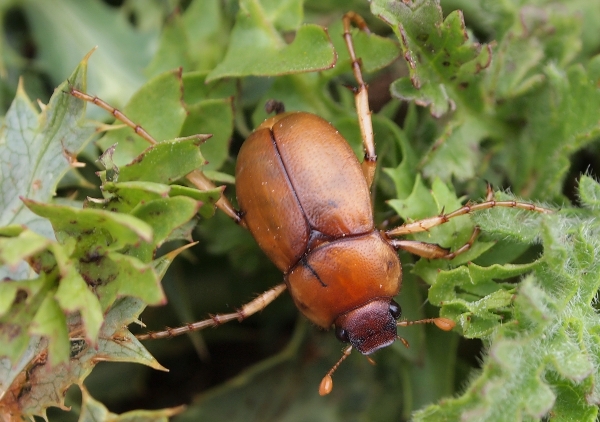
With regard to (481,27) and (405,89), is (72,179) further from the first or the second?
(481,27)

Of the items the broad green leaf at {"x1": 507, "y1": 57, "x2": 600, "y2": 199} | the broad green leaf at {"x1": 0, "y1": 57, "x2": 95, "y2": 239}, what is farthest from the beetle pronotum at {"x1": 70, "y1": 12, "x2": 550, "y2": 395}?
the broad green leaf at {"x1": 507, "y1": 57, "x2": 600, "y2": 199}

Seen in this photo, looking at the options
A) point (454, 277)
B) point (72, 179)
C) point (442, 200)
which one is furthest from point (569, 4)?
point (72, 179)

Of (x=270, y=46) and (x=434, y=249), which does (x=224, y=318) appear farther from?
(x=270, y=46)

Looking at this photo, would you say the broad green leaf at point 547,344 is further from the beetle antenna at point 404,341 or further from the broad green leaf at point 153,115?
the broad green leaf at point 153,115

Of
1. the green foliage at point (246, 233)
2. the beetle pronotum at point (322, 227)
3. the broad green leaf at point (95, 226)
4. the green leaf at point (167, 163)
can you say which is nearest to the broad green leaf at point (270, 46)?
the green foliage at point (246, 233)

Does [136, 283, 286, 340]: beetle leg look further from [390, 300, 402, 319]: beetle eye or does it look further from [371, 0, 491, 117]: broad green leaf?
[371, 0, 491, 117]: broad green leaf
